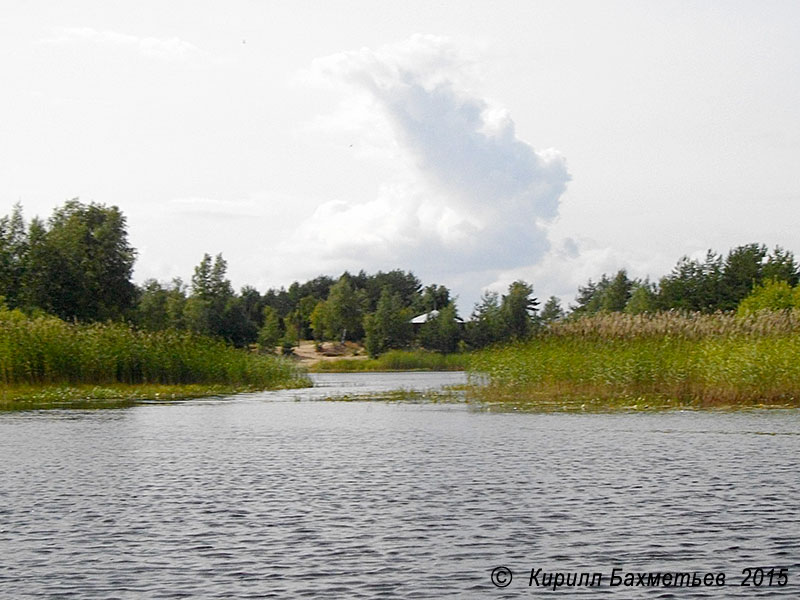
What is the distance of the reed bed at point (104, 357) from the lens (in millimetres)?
49875

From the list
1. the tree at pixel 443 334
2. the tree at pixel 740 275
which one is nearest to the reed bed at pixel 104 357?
the tree at pixel 740 275

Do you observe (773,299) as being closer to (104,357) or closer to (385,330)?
(104,357)

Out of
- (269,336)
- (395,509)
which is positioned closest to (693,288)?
(269,336)

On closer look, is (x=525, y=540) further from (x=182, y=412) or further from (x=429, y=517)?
(x=182, y=412)

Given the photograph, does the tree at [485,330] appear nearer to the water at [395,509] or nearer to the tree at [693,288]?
the tree at [693,288]

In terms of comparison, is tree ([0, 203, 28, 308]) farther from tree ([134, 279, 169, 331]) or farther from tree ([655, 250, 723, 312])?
tree ([655, 250, 723, 312])

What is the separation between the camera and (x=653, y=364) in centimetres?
3912

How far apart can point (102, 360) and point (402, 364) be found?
84668 millimetres

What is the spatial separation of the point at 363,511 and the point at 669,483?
6.12 metres

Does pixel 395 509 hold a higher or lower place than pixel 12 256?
lower

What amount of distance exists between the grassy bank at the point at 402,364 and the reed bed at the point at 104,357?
68416 mm

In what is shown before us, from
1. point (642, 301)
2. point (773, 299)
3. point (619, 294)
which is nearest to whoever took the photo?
point (773, 299)

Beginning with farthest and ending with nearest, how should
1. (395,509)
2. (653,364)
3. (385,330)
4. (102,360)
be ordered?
(385,330)
(102,360)
(653,364)
(395,509)

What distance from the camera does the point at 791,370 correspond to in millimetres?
35750
